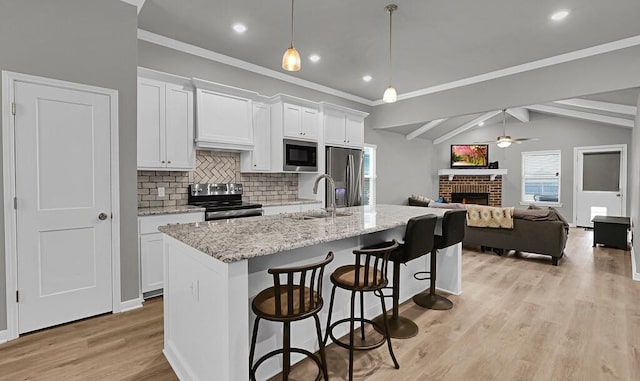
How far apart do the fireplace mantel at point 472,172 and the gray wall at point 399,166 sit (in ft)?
2.63

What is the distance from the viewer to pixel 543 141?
8555 mm

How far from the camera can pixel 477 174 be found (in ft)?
30.2

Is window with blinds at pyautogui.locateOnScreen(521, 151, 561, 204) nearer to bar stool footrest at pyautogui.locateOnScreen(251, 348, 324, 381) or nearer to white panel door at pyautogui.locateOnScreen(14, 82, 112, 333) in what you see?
bar stool footrest at pyautogui.locateOnScreen(251, 348, 324, 381)

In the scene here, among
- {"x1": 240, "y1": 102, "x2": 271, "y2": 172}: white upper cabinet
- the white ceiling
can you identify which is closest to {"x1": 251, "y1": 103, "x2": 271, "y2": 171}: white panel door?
{"x1": 240, "y1": 102, "x2": 271, "y2": 172}: white upper cabinet

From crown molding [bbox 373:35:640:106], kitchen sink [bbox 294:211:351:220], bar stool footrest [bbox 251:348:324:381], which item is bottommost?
bar stool footrest [bbox 251:348:324:381]

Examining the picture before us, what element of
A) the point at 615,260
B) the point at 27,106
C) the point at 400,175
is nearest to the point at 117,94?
the point at 27,106

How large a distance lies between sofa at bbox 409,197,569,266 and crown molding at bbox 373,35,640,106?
6.65 ft

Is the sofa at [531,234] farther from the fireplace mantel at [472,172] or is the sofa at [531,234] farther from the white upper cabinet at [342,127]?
the fireplace mantel at [472,172]

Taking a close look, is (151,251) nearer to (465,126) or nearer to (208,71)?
(208,71)

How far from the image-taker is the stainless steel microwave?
455cm

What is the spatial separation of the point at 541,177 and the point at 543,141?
98cm

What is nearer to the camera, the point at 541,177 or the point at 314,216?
the point at 314,216

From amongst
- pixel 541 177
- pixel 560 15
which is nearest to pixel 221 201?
pixel 560 15

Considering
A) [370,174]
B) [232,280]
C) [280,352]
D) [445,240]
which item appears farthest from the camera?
[370,174]
